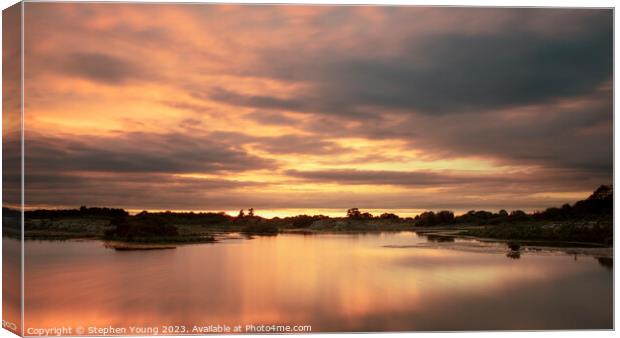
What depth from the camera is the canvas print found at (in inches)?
335

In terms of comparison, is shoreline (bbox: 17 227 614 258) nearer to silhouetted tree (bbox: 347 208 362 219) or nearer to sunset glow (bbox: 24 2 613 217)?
silhouetted tree (bbox: 347 208 362 219)

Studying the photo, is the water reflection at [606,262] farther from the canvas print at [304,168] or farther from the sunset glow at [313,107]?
the sunset glow at [313,107]

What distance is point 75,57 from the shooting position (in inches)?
342

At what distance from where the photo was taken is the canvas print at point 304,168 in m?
8.51

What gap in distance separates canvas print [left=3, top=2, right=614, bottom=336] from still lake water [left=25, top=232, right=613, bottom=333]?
34 mm

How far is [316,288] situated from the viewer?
29.3ft

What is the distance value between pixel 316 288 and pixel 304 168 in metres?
2.03

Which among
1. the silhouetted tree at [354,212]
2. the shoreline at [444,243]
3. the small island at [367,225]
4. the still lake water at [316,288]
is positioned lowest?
the still lake water at [316,288]

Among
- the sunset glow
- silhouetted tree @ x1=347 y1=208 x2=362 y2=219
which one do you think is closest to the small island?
silhouetted tree @ x1=347 y1=208 x2=362 y2=219

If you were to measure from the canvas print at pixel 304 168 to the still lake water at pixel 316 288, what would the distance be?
0.03 metres

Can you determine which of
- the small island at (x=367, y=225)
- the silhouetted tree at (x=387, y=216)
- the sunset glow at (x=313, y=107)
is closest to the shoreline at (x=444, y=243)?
the small island at (x=367, y=225)

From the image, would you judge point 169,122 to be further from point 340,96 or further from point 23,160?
point 340,96

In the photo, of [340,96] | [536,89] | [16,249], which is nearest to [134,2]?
[340,96]

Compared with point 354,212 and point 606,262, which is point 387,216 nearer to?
point 354,212
